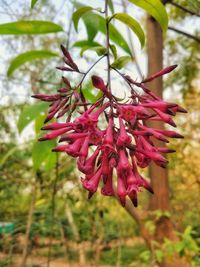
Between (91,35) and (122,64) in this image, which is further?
(91,35)

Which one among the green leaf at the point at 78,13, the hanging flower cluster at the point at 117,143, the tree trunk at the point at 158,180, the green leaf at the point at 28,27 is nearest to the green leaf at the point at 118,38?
the green leaf at the point at 28,27

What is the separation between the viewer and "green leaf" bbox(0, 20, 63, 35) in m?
0.92

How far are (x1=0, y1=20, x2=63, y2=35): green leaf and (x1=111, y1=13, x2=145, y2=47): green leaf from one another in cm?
26

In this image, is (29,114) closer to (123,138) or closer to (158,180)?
(123,138)

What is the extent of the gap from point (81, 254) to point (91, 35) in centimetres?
164

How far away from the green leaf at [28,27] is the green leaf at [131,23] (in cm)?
26

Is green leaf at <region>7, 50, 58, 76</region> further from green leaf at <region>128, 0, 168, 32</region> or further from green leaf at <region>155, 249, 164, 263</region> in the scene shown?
green leaf at <region>155, 249, 164, 263</region>

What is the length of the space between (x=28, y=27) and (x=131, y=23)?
0.28 metres

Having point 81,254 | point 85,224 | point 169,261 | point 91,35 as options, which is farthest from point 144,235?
point 85,224

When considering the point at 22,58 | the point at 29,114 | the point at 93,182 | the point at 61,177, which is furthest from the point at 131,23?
the point at 61,177

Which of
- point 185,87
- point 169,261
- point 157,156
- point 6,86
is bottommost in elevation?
point 169,261

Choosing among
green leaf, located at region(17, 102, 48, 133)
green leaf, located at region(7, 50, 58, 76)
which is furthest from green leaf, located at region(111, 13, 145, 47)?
green leaf, located at region(17, 102, 48, 133)

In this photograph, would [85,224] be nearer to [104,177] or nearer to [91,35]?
[91,35]

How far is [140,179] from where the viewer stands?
24.0 inches
